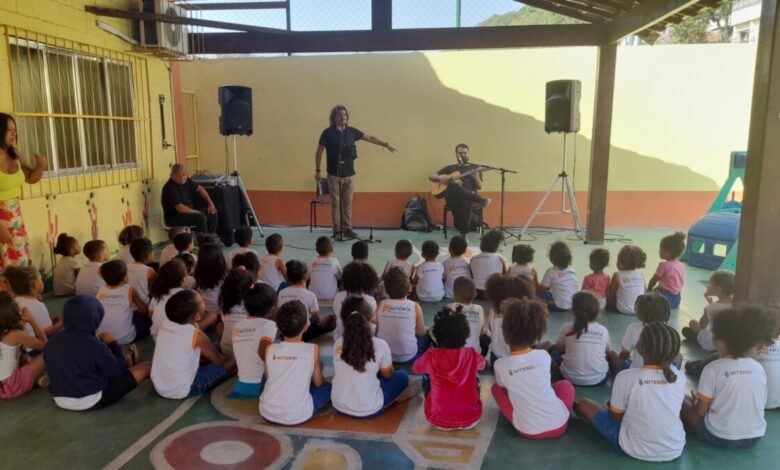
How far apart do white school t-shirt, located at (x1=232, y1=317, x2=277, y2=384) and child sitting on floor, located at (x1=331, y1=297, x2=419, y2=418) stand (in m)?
0.46

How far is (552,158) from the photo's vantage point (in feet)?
29.0

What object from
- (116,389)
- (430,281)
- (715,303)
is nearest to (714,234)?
(715,303)

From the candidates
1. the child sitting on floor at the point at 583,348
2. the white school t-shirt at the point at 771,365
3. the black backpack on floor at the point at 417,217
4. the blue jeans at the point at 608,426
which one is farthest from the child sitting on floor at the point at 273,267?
the black backpack on floor at the point at 417,217

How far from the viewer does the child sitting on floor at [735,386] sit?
2723mm

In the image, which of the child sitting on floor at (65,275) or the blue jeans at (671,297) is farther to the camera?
the child sitting on floor at (65,275)

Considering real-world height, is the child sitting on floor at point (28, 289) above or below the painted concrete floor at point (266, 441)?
above

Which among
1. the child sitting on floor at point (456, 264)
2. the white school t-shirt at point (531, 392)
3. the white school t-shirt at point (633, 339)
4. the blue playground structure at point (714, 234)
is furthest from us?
the blue playground structure at point (714, 234)

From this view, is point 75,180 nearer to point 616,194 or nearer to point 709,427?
point 709,427

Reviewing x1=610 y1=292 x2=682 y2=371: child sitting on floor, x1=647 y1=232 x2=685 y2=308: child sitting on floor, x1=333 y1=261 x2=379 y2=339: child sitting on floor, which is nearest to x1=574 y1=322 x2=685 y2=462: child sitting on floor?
x1=610 y1=292 x2=682 y2=371: child sitting on floor

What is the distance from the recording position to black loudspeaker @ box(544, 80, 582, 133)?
737 cm

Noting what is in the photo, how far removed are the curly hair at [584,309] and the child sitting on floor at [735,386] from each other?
0.62 meters

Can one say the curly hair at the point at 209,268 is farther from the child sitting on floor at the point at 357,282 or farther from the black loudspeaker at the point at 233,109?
the black loudspeaker at the point at 233,109

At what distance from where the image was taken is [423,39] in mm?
7441

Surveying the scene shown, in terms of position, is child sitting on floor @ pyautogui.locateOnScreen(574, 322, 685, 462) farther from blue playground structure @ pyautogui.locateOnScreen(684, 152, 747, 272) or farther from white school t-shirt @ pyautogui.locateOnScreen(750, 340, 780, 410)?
blue playground structure @ pyautogui.locateOnScreen(684, 152, 747, 272)
